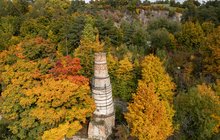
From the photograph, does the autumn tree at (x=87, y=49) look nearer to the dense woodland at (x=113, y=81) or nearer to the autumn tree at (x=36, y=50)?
the dense woodland at (x=113, y=81)

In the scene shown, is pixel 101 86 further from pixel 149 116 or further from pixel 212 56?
pixel 212 56

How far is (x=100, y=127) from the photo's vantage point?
69.1 feet

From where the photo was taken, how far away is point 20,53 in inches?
1041

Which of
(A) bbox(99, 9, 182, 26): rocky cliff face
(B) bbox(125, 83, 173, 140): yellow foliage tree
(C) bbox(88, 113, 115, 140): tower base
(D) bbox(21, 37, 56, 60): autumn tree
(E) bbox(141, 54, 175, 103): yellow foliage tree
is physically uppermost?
(A) bbox(99, 9, 182, 26): rocky cliff face

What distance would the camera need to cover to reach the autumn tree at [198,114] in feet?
69.4

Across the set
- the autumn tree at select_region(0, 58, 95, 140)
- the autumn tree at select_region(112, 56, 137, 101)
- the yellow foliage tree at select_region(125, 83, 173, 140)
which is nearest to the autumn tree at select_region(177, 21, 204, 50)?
the autumn tree at select_region(112, 56, 137, 101)

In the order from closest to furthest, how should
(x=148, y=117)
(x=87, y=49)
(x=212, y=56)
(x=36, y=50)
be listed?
(x=148, y=117) → (x=87, y=49) → (x=36, y=50) → (x=212, y=56)

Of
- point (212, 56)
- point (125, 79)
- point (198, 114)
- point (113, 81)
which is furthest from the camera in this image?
→ point (212, 56)

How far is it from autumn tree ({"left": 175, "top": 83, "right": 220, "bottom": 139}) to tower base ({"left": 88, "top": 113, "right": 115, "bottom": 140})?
6509 mm

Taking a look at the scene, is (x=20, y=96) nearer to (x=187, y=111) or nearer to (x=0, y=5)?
(x=187, y=111)

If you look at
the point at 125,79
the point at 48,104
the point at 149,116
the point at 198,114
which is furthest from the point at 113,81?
the point at 198,114

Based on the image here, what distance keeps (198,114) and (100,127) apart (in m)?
8.94

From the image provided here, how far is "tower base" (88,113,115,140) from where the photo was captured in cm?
2111

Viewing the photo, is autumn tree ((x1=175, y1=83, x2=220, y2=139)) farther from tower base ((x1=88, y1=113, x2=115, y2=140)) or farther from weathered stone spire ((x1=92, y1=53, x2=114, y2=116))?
weathered stone spire ((x1=92, y1=53, x2=114, y2=116))
